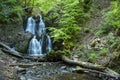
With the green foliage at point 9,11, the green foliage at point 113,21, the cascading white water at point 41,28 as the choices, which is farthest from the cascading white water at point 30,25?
the green foliage at point 113,21

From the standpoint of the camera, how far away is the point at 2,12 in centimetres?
1741

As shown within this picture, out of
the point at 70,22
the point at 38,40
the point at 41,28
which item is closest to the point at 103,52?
the point at 70,22

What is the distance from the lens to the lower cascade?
18297 mm

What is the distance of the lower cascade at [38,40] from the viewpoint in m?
18.3

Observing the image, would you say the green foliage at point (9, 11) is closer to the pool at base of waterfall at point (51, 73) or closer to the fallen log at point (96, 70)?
the pool at base of waterfall at point (51, 73)

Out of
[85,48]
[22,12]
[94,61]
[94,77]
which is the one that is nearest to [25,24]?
[22,12]

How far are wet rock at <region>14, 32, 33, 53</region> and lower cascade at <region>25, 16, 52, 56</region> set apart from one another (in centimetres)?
40

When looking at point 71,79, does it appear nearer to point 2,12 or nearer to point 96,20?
point 96,20

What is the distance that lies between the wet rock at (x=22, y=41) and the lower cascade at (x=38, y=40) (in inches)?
15.9

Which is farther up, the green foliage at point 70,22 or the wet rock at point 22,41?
the green foliage at point 70,22

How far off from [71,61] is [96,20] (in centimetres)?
468

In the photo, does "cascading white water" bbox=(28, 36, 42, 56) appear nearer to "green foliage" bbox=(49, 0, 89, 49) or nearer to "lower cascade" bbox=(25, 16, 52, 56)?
"lower cascade" bbox=(25, 16, 52, 56)

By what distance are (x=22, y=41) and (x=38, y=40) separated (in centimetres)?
148

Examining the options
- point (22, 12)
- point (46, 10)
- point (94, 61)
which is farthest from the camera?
point (46, 10)
